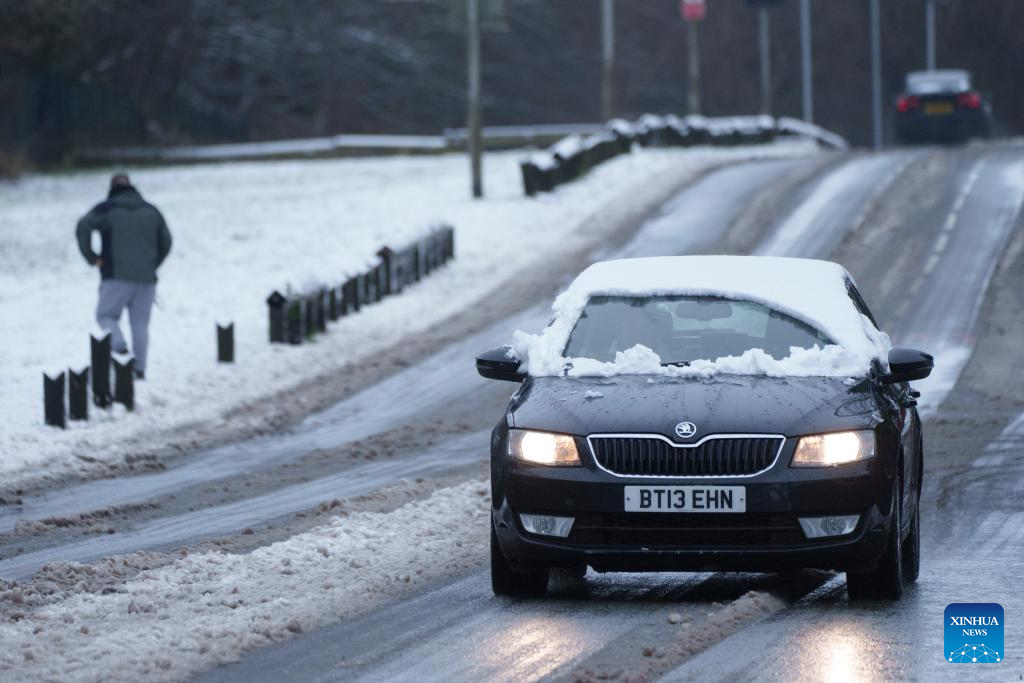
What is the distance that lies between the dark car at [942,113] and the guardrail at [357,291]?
21296 millimetres

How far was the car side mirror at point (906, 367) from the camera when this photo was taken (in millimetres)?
8266

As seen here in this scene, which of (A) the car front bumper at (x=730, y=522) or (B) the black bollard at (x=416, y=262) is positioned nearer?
(A) the car front bumper at (x=730, y=522)

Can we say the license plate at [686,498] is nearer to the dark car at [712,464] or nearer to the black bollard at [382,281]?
the dark car at [712,464]

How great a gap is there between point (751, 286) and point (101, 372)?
705 centimetres

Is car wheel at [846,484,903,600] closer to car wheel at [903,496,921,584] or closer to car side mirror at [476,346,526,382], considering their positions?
car wheel at [903,496,921,584]

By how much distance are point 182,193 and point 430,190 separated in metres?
5.50

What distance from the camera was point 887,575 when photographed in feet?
25.2

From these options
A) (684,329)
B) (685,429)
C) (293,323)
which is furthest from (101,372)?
(685,429)

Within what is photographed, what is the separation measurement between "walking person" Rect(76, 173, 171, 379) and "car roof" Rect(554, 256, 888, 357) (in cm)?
758

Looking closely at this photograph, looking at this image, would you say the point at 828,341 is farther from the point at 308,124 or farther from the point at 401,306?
the point at 308,124

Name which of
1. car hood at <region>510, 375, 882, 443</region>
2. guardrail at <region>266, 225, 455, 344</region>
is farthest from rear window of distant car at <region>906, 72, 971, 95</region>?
car hood at <region>510, 375, 882, 443</region>

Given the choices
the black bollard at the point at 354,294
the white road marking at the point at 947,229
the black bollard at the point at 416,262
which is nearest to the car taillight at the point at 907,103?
the white road marking at the point at 947,229

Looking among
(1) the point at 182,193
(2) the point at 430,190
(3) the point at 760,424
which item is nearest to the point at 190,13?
(1) the point at 182,193

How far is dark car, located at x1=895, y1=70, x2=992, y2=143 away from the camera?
4294 centimetres
